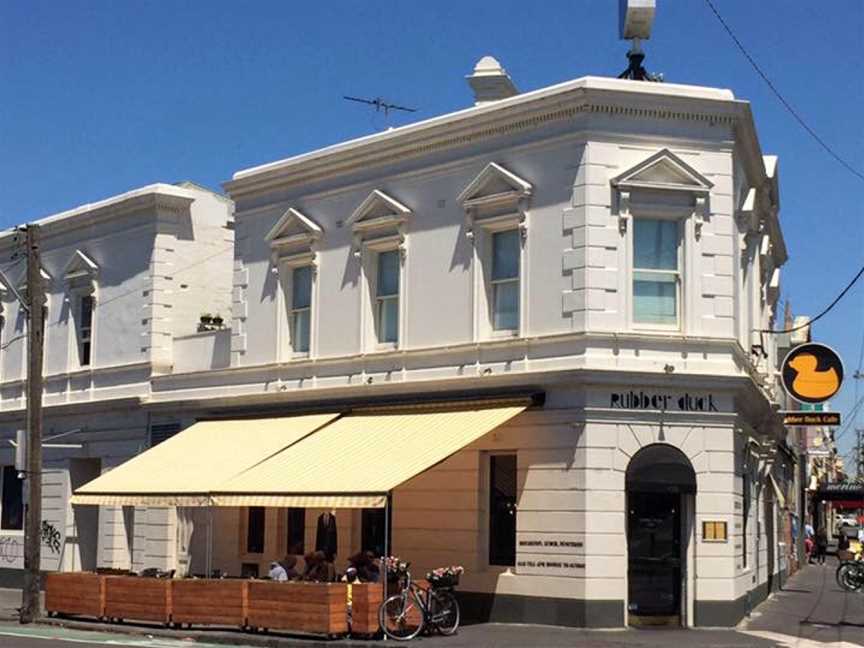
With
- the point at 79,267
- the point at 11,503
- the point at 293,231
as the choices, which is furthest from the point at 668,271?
the point at 11,503

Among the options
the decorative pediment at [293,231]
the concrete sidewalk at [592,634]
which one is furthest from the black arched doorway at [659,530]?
the decorative pediment at [293,231]

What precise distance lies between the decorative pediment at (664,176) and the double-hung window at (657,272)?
2.23 feet

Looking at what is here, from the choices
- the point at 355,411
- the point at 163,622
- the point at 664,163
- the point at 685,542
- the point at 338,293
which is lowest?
the point at 163,622

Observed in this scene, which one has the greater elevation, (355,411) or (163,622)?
(355,411)

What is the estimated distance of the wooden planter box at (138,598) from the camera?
24.3 meters

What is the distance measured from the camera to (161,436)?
103 feet

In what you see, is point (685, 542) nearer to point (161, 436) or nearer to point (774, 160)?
point (774, 160)

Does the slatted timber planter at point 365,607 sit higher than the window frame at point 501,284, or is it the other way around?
the window frame at point 501,284

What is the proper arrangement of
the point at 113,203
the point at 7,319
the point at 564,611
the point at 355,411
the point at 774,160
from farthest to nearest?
the point at 7,319 < the point at 113,203 < the point at 774,160 < the point at 355,411 < the point at 564,611

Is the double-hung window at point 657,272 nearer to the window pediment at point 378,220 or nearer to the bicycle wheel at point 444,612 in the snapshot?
the window pediment at point 378,220

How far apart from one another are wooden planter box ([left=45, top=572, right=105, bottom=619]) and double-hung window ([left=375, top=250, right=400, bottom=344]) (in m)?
7.32

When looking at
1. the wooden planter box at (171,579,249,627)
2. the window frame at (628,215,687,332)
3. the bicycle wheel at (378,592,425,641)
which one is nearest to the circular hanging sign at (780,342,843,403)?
the window frame at (628,215,687,332)

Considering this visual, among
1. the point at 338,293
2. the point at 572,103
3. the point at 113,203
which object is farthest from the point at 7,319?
the point at 572,103

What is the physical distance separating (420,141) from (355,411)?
18.1 ft
